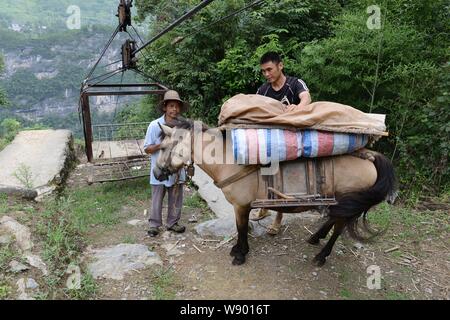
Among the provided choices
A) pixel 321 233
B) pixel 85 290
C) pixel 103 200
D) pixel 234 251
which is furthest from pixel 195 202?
pixel 85 290

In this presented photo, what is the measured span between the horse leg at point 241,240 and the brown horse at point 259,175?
18 mm

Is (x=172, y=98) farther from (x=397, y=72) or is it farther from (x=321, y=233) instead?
(x=397, y=72)

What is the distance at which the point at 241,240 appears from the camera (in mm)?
3828

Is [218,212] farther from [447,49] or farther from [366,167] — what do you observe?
[447,49]

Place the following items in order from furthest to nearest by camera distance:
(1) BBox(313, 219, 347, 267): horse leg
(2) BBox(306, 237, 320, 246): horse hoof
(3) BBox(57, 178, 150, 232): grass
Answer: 1. (3) BBox(57, 178, 150, 232): grass
2. (2) BBox(306, 237, 320, 246): horse hoof
3. (1) BBox(313, 219, 347, 267): horse leg

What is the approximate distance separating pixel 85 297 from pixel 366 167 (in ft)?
9.89

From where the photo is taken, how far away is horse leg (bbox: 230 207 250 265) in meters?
3.64

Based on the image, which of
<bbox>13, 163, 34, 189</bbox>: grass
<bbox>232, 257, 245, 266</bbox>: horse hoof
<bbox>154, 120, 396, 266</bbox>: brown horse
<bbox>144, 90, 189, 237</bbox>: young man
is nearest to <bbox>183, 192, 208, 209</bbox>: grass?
<bbox>144, 90, 189, 237</bbox>: young man

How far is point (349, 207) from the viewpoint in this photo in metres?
3.33

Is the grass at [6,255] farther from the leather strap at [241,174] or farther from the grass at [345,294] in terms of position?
the grass at [345,294]

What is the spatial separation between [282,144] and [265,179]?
48 cm

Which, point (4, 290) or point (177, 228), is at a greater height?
point (4, 290)

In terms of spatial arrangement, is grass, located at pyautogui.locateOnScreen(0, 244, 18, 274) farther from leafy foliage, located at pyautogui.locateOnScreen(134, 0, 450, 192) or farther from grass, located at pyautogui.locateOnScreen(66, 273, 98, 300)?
leafy foliage, located at pyautogui.locateOnScreen(134, 0, 450, 192)

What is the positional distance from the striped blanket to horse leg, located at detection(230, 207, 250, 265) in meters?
0.77
